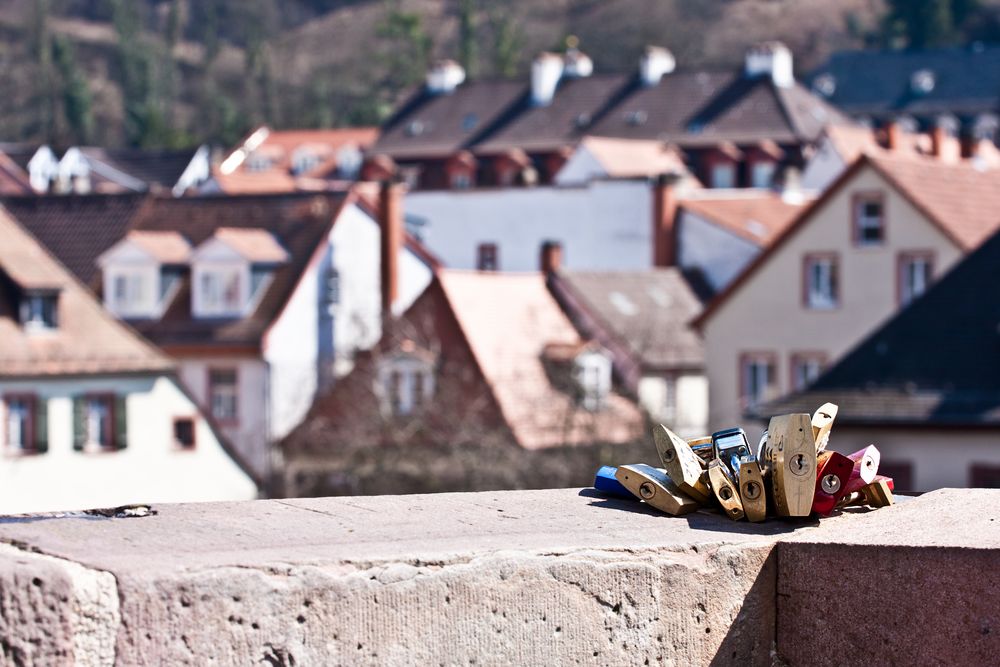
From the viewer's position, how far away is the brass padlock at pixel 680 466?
15.7ft

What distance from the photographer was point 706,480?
480cm

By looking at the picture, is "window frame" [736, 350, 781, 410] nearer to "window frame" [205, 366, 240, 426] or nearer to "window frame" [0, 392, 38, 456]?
"window frame" [0, 392, 38, 456]

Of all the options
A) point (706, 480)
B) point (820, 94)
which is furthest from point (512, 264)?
point (706, 480)

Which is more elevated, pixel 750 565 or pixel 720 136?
pixel 720 136

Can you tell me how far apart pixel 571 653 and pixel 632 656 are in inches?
5.3

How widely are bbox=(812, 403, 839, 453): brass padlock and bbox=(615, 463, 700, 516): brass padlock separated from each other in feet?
0.92

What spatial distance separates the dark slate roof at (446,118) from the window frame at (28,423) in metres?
45.8

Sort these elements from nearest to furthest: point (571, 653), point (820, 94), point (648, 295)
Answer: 1. point (571, 653)
2. point (648, 295)
3. point (820, 94)

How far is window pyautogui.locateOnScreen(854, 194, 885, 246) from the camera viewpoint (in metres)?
35.4

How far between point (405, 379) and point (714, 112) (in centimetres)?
4238

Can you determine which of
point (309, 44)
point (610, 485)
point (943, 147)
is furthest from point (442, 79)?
point (610, 485)

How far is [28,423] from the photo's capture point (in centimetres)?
3544

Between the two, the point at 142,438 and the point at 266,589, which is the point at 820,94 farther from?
the point at 266,589

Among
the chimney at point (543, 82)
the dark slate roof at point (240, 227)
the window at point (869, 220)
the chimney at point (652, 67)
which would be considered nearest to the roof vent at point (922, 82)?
the chimney at point (652, 67)
